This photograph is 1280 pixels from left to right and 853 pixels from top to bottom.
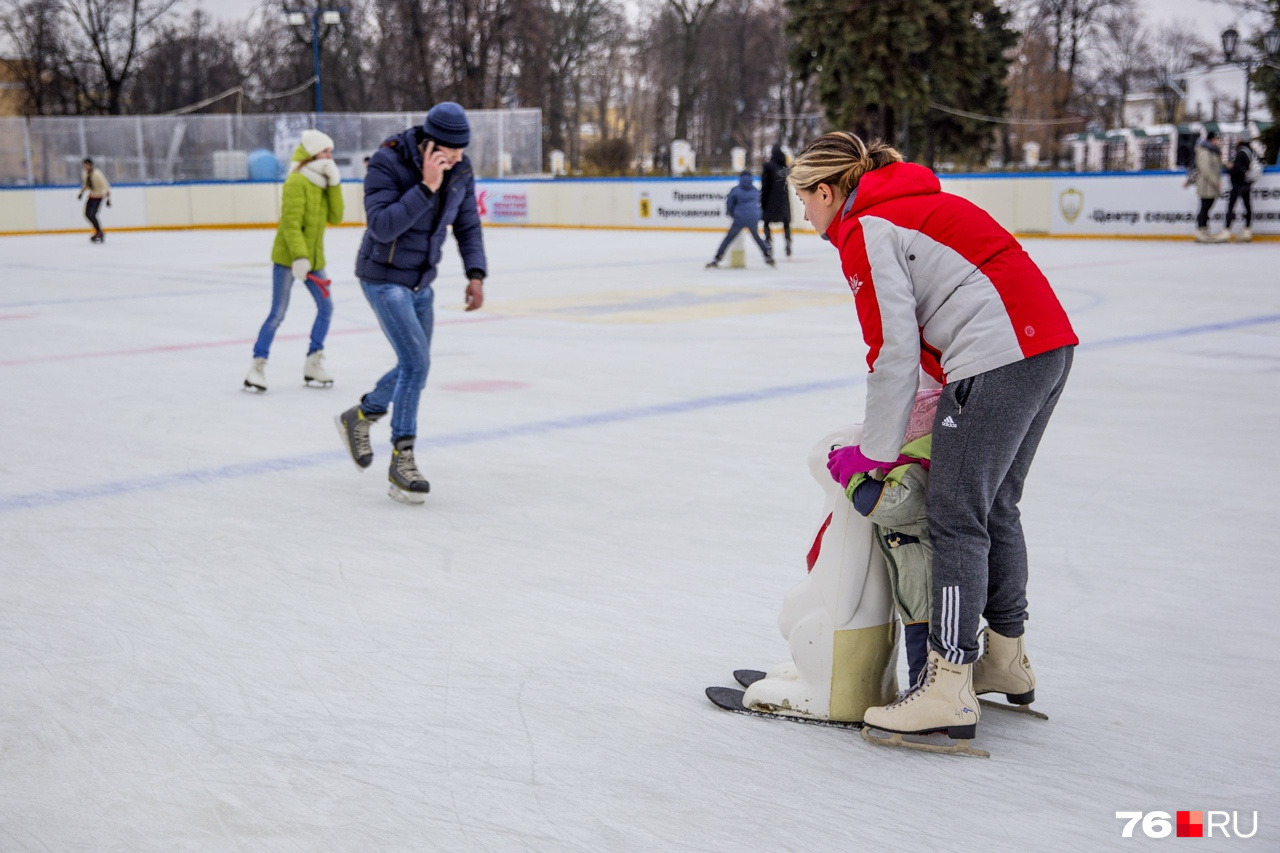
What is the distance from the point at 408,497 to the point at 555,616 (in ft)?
5.45

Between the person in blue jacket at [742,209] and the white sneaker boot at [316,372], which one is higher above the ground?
the person in blue jacket at [742,209]

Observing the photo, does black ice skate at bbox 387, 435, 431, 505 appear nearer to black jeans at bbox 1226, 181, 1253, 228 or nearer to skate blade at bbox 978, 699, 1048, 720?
skate blade at bbox 978, 699, 1048, 720

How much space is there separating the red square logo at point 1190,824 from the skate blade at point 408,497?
11.3ft

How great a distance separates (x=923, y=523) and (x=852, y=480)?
197 millimetres

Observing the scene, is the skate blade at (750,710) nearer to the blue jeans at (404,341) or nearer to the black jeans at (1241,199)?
the blue jeans at (404,341)

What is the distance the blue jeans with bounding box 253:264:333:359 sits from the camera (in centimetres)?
817

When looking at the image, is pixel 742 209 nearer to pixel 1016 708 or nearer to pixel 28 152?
pixel 1016 708

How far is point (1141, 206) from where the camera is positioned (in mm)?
22125

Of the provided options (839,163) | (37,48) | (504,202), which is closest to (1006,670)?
(839,163)

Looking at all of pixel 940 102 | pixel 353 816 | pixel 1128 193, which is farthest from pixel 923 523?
pixel 940 102

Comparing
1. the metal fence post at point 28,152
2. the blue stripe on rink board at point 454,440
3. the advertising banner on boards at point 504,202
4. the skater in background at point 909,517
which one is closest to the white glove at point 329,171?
the blue stripe on rink board at point 454,440

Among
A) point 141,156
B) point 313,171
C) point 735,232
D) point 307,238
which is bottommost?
point 735,232

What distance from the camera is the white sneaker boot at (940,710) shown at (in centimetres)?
286

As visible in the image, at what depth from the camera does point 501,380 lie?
27.9 feet
